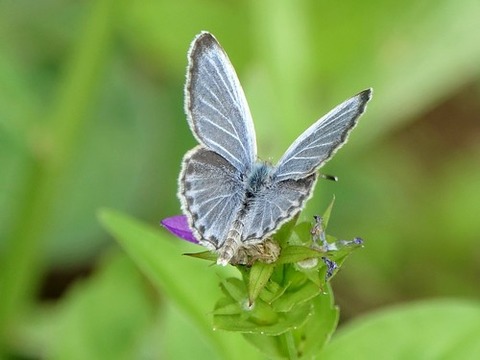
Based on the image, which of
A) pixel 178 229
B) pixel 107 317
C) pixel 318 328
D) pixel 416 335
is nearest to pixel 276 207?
pixel 178 229

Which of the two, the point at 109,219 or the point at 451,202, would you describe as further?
the point at 451,202

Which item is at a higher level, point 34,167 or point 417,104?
point 417,104

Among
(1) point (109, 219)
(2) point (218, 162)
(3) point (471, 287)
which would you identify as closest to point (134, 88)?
(3) point (471, 287)

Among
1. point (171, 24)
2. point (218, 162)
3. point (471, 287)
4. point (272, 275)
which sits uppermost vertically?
point (171, 24)

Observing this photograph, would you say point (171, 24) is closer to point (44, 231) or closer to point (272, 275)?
point (44, 231)

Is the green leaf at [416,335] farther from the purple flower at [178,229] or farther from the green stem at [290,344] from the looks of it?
the purple flower at [178,229]

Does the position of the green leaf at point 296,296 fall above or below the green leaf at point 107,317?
above

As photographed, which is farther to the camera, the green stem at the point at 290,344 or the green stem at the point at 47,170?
the green stem at the point at 47,170

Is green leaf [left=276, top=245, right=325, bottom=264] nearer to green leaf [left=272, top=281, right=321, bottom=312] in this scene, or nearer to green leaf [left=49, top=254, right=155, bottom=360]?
green leaf [left=272, top=281, right=321, bottom=312]

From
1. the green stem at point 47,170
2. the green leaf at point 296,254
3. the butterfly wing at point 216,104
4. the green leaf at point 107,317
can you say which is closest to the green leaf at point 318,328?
the green leaf at point 296,254
